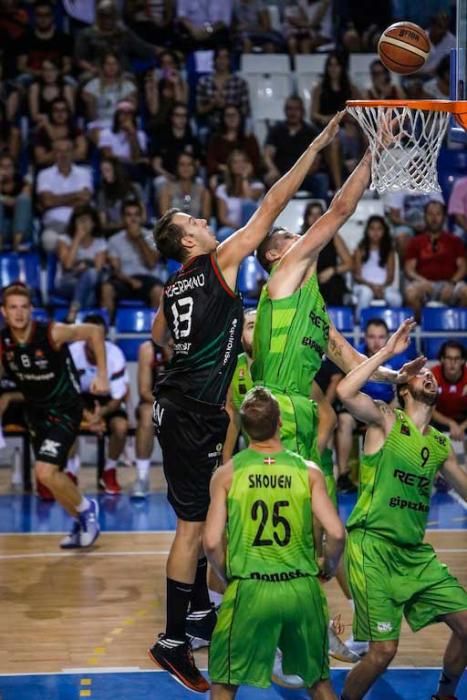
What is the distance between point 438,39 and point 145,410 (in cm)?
698

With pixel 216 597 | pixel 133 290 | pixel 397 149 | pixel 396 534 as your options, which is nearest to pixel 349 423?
pixel 133 290

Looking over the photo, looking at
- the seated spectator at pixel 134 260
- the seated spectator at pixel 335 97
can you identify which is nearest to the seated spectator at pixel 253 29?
the seated spectator at pixel 335 97

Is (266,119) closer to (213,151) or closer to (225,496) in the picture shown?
(213,151)

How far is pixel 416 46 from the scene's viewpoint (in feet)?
23.0

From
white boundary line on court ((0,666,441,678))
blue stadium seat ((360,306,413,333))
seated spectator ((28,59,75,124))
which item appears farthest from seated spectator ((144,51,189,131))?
white boundary line on court ((0,666,441,678))

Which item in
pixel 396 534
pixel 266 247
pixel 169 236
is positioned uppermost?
pixel 169 236

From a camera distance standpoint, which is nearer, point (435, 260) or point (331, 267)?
point (331, 267)

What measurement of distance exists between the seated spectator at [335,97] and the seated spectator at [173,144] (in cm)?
158

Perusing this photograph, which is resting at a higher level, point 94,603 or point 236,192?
point 236,192

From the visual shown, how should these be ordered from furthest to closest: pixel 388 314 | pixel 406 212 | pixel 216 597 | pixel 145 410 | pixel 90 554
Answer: pixel 406 212
pixel 388 314
pixel 145 410
pixel 90 554
pixel 216 597

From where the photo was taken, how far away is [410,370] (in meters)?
6.39

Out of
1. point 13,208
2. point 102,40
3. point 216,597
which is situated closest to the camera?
point 216,597

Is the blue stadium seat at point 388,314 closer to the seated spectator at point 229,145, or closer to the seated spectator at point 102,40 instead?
the seated spectator at point 229,145

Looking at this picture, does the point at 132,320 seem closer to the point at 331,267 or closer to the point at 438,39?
the point at 331,267
